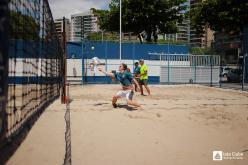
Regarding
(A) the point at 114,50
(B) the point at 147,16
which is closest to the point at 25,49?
(A) the point at 114,50

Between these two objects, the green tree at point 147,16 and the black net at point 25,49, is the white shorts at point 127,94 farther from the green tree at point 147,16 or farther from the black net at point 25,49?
the green tree at point 147,16

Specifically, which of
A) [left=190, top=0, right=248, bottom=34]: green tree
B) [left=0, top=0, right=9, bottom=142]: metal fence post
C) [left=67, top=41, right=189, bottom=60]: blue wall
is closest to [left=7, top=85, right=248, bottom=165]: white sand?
[left=0, top=0, right=9, bottom=142]: metal fence post

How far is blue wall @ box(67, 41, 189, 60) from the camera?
1223 inches

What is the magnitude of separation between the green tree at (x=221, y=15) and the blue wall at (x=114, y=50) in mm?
3971

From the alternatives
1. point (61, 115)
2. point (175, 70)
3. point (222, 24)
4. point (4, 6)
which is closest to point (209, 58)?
point (175, 70)

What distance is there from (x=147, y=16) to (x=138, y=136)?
33545 mm

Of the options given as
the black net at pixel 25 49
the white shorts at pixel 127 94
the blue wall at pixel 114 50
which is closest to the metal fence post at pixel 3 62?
the black net at pixel 25 49

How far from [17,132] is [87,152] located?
1.78 metres

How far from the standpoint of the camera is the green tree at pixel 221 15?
3378cm

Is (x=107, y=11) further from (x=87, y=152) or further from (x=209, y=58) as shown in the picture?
(x=87, y=152)

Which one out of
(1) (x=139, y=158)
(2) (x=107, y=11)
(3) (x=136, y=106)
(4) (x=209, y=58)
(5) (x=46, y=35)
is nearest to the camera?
(1) (x=139, y=158)

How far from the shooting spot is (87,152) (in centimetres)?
680

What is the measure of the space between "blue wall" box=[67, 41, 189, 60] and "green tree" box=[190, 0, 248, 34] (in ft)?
13.0

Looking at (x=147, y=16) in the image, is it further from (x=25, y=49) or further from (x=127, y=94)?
(x=25, y=49)
